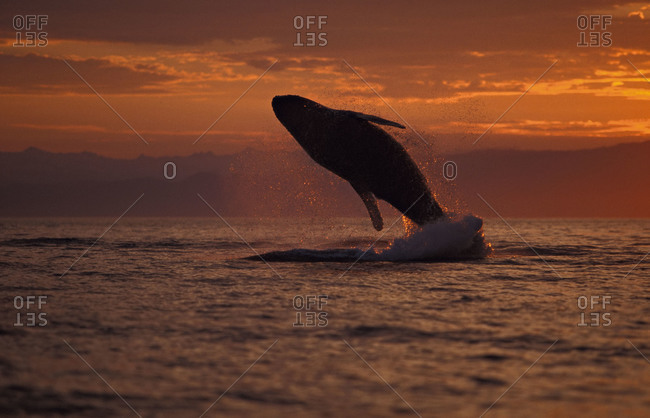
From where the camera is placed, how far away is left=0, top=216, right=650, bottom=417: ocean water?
29.2ft

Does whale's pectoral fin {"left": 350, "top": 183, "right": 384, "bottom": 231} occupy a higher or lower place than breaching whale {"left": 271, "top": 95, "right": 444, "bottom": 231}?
lower

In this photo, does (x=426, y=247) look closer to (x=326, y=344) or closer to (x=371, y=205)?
(x=371, y=205)

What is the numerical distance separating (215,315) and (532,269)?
13975 millimetres

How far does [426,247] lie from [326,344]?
14.7 metres

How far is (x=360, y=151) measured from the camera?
2103 cm

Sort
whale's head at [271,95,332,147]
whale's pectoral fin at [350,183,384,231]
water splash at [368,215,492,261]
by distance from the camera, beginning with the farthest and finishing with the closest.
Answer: water splash at [368,215,492,261], whale's pectoral fin at [350,183,384,231], whale's head at [271,95,332,147]

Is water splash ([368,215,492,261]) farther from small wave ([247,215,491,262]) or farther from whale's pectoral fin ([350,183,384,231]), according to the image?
whale's pectoral fin ([350,183,384,231])

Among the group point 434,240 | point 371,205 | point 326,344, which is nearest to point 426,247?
point 434,240

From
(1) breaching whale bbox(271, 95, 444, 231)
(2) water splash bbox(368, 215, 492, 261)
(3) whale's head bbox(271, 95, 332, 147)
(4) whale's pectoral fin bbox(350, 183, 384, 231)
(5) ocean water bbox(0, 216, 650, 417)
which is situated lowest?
(5) ocean water bbox(0, 216, 650, 417)

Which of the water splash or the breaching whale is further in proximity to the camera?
the water splash

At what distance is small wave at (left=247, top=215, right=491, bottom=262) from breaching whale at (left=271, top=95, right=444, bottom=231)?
2.17 m

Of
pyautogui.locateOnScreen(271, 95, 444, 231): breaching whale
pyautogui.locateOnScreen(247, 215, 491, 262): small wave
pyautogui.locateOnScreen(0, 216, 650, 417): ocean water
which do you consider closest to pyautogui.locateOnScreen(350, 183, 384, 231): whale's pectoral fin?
pyautogui.locateOnScreen(271, 95, 444, 231): breaching whale

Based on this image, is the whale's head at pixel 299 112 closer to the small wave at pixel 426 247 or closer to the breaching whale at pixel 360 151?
the breaching whale at pixel 360 151

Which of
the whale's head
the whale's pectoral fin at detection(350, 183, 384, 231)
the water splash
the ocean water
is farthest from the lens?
the water splash
